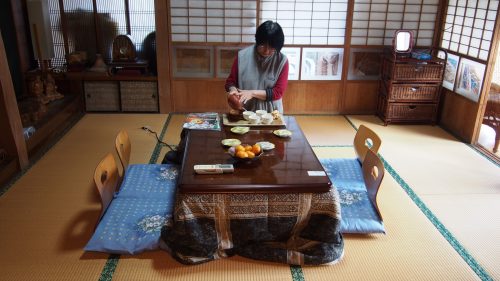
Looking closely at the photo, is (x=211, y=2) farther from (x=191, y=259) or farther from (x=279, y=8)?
(x=191, y=259)

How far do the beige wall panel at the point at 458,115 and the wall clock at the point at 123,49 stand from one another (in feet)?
13.2

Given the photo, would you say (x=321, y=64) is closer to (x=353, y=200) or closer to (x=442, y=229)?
(x=353, y=200)

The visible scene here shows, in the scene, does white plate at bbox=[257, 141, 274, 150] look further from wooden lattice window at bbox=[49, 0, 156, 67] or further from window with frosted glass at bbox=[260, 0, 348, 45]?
wooden lattice window at bbox=[49, 0, 156, 67]

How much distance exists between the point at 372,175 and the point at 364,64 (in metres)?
3.08

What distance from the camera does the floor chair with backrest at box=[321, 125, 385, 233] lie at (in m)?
2.92

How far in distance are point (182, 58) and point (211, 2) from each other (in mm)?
794

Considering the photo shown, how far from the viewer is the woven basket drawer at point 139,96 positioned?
5.59 metres

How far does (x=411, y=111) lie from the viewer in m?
5.40

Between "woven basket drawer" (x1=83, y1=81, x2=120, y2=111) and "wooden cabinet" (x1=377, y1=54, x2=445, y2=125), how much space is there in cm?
347

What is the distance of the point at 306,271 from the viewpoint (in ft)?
8.51

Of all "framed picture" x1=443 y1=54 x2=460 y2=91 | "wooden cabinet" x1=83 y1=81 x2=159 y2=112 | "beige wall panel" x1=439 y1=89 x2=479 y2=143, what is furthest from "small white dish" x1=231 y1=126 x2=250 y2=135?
"framed picture" x1=443 y1=54 x2=460 y2=91

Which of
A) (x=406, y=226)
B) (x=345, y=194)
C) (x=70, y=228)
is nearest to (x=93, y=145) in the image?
(x=70, y=228)

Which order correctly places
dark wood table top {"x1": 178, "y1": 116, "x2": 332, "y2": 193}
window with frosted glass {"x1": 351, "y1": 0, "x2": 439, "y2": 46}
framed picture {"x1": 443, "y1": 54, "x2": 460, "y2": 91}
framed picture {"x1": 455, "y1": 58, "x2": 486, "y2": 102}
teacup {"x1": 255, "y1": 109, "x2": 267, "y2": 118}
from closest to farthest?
dark wood table top {"x1": 178, "y1": 116, "x2": 332, "y2": 193}, teacup {"x1": 255, "y1": 109, "x2": 267, "y2": 118}, framed picture {"x1": 455, "y1": 58, "x2": 486, "y2": 102}, framed picture {"x1": 443, "y1": 54, "x2": 460, "y2": 91}, window with frosted glass {"x1": 351, "y1": 0, "x2": 439, "y2": 46}

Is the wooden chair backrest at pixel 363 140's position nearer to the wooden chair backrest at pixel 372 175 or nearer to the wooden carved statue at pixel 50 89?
the wooden chair backrest at pixel 372 175
